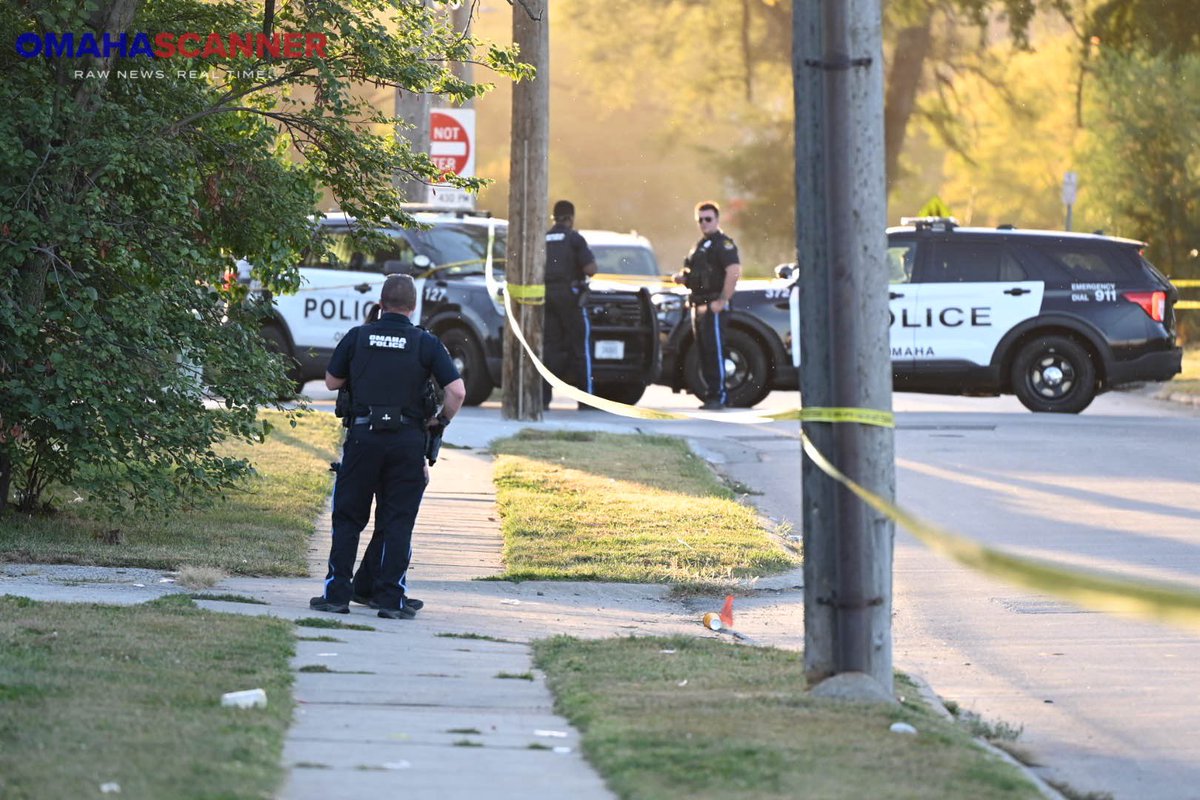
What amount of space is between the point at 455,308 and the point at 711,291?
2.55 m

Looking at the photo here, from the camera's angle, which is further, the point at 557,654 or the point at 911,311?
the point at 911,311

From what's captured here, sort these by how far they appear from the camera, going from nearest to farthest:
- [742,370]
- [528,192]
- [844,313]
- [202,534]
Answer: [844,313] → [202,534] → [528,192] → [742,370]

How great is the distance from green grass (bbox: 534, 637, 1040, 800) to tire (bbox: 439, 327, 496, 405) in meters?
12.7

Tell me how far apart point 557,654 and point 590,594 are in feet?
7.60

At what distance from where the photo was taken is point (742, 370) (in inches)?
836

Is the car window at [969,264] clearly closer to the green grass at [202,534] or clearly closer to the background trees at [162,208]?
the green grass at [202,534]

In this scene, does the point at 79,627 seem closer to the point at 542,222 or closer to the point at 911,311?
the point at 542,222

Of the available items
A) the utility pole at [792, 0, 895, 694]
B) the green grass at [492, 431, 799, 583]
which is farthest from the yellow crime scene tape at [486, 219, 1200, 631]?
the green grass at [492, 431, 799, 583]

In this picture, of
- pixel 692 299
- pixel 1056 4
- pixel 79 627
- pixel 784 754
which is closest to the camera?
pixel 784 754

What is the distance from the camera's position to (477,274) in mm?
21062

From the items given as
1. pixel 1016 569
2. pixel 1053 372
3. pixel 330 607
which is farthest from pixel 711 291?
pixel 1016 569

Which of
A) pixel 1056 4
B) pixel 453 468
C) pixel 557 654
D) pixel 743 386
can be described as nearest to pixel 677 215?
pixel 1056 4

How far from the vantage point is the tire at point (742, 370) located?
2116 centimetres

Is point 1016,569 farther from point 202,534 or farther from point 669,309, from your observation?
point 669,309
